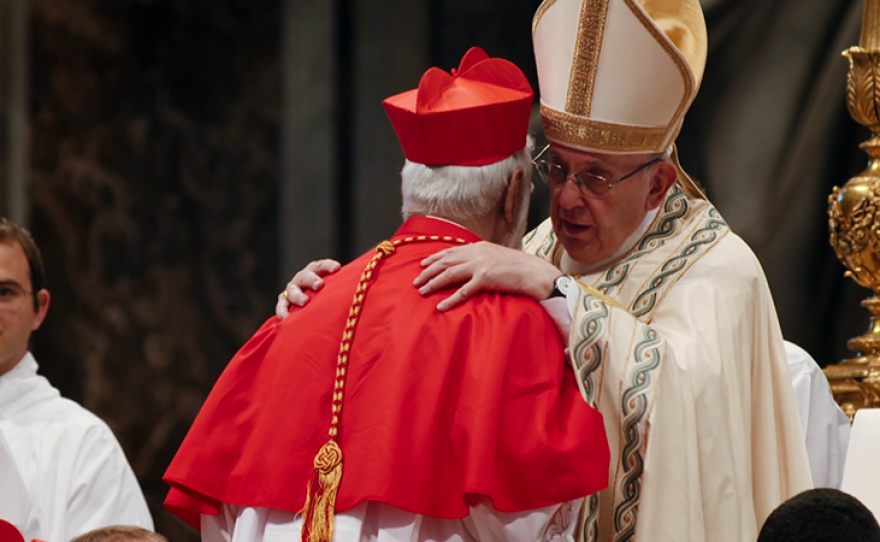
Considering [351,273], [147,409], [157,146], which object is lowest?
[147,409]

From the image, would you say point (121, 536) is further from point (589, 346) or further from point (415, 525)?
point (589, 346)

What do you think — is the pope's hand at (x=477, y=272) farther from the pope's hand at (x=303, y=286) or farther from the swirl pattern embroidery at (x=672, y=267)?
the swirl pattern embroidery at (x=672, y=267)

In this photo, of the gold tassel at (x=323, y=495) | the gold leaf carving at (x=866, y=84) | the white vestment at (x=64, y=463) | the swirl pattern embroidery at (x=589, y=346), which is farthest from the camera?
the gold leaf carving at (x=866, y=84)

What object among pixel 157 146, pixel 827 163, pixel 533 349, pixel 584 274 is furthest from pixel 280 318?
pixel 157 146

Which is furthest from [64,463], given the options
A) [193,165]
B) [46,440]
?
[193,165]

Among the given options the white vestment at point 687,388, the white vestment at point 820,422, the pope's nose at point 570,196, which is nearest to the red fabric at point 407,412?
the white vestment at point 687,388

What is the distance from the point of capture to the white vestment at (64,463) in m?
3.62

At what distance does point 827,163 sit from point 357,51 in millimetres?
2301

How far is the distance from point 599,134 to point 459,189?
21.9 inches

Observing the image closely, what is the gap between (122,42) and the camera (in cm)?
663

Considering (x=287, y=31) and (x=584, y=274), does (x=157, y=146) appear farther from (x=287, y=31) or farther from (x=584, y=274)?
(x=584, y=274)

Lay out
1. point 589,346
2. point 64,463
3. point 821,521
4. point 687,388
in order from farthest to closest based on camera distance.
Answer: point 64,463, point 687,388, point 589,346, point 821,521

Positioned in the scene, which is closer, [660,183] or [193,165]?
[660,183]

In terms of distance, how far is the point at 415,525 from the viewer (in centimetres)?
247
